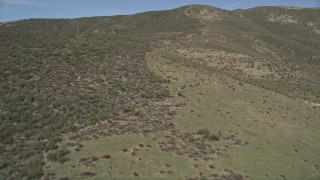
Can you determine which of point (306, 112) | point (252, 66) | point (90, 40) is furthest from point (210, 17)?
point (306, 112)

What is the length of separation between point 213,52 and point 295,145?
4788 centimetres

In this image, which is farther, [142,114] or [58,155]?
[142,114]

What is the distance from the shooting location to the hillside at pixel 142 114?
26.3 m

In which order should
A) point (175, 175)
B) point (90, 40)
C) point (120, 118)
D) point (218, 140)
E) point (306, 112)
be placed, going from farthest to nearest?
A: point (90, 40)
point (306, 112)
point (120, 118)
point (218, 140)
point (175, 175)

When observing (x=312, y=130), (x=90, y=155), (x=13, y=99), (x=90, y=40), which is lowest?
(x=312, y=130)

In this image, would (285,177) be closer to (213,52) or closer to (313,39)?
(213,52)

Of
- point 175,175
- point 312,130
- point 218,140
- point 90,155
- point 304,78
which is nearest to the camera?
point 175,175

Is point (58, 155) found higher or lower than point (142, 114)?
lower

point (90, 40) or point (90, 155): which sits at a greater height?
point (90, 40)

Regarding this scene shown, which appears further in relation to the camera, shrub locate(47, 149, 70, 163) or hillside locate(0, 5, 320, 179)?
hillside locate(0, 5, 320, 179)

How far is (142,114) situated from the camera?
1442 inches

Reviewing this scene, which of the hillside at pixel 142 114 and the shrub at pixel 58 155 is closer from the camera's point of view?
the shrub at pixel 58 155

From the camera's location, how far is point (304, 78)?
68.4m

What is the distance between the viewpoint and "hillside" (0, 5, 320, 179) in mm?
26281
